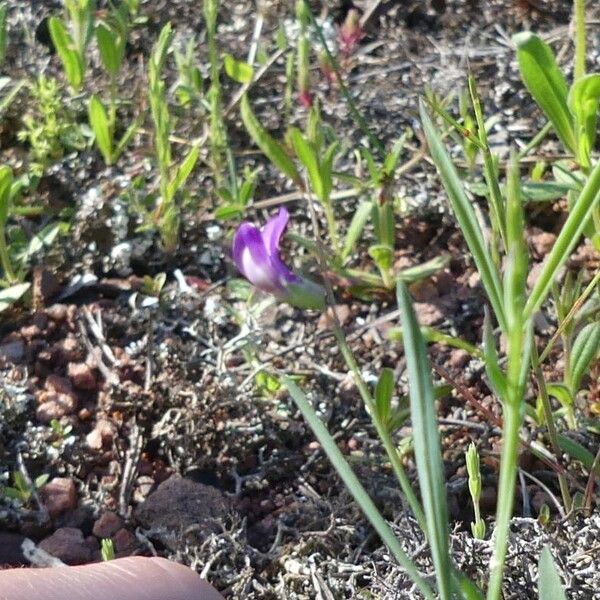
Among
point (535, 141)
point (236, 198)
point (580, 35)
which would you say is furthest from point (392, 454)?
point (236, 198)

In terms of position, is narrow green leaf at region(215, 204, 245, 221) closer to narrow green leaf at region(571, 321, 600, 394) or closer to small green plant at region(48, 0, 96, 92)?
small green plant at region(48, 0, 96, 92)

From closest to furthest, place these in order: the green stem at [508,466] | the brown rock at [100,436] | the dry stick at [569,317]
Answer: the green stem at [508,466] → the dry stick at [569,317] → the brown rock at [100,436]

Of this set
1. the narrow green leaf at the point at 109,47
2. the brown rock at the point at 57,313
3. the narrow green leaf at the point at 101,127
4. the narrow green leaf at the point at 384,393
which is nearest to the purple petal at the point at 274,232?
the narrow green leaf at the point at 384,393

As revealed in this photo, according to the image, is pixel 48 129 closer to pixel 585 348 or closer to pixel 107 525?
pixel 107 525

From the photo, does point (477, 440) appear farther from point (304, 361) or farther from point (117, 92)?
point (117, 92)

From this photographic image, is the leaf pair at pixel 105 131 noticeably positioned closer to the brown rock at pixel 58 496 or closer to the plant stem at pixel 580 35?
the brown rock at pixel 58 496

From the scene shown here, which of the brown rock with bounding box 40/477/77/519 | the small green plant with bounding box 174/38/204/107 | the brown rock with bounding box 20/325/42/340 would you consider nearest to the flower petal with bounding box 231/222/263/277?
the brown rock with bounding box 40/477/77/519
